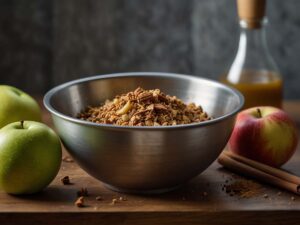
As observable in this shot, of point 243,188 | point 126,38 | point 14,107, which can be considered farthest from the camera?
point 126,38

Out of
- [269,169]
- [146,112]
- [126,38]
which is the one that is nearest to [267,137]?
[269,169]

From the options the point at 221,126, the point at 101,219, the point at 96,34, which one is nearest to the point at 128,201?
the point at 101,219

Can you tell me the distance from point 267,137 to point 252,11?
435mm

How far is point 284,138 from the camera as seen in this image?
1.40 meters

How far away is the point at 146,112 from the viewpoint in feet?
4.16

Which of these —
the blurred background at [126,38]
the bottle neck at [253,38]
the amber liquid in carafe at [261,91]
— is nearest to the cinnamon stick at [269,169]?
the amber liquid in carafe at [261,91]

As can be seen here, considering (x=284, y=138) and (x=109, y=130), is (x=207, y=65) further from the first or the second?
(x=109, y=130)

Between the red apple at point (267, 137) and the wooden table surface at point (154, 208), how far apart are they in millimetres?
120

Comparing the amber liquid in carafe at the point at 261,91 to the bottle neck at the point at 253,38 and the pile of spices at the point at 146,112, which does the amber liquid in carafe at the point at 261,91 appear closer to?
the bottle neck at the point at 253,38

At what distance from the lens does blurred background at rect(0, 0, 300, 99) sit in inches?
89.7

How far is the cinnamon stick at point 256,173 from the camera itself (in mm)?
1281

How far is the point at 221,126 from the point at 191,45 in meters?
1.16

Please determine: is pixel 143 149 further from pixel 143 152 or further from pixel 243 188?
pixel 243 188

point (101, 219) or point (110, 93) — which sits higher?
point (110, 93)
